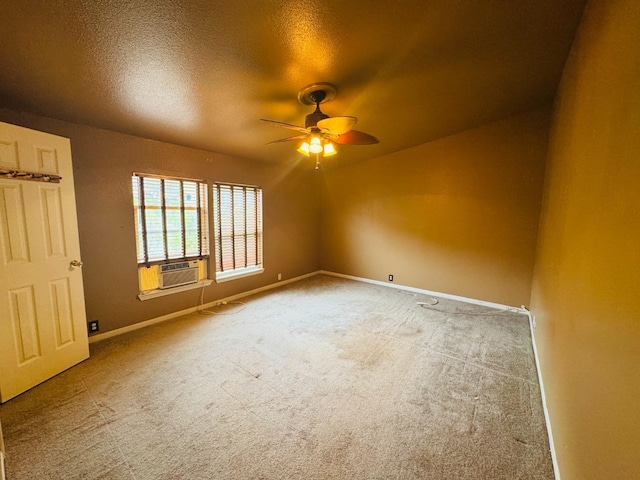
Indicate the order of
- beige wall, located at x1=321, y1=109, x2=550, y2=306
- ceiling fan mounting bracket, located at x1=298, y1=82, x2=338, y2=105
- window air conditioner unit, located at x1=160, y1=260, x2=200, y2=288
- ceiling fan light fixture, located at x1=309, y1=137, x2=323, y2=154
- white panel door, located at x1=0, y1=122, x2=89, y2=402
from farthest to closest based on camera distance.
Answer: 1. beige wall, located at x1=321, y1=109, x2=550, y2=306
2. window air conditioner unit, located at x1=160, y1=260, x2=200, y2=288
3. ceiling fan light fixture, located at x1=309, y1=137, x2=323, y2=154
4. ceiling fan mounting bracket, located at x1=298, y1=82, x2=338, y2=105
5. white panel door, located at x1=0, y1=122, x2=89, y2=402

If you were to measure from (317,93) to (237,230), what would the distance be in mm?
2657

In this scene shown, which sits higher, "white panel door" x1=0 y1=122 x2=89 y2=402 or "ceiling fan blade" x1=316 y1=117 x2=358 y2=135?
"ceiling fan blade" x1=316 y1=117 x2=358 y2=135

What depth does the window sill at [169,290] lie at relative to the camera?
3189mm

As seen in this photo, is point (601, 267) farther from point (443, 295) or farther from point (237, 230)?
point (237, 230)

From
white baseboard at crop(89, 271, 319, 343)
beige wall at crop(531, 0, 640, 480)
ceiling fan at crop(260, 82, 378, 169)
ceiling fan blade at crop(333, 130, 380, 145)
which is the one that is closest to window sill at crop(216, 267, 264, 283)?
white baseboard at crop(89, 271, 319, 343)

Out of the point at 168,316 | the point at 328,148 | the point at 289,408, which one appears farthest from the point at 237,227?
the point at 289,408

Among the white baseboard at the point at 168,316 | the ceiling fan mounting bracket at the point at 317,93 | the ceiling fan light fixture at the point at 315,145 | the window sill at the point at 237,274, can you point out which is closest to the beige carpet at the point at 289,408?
the white baseboard at the point at 168,316

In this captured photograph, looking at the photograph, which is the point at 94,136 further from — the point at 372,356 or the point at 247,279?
the point at 372,356

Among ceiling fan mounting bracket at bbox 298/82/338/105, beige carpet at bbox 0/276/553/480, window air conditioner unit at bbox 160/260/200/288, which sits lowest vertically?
beige carpet at bbox 0/276/553/480

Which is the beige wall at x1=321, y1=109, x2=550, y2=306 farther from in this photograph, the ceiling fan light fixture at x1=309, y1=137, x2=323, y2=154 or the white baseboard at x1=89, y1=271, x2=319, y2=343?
the ceiling fan light fixture at x1=309, y1=137, x2=323, y2=154

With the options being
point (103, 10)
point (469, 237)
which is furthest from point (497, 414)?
point (103, 10)

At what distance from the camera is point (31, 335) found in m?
2.09

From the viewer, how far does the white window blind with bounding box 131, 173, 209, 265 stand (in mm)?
3131

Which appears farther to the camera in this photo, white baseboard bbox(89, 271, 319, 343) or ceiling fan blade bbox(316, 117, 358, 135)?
white baseboard bbox(89, 271, 319, 343)
